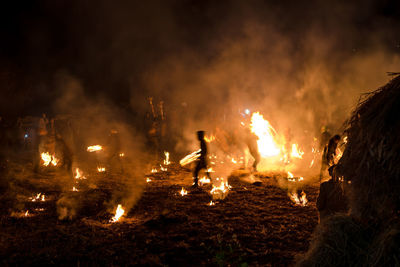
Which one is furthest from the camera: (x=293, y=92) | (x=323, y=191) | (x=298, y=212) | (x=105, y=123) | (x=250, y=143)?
(x=105, y=123)

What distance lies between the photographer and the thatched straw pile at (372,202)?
6.04 feet

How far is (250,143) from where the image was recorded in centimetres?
1223

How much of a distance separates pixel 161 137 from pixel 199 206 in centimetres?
1506

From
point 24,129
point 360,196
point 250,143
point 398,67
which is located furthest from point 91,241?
point 24,129

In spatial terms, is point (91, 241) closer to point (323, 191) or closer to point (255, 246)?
point (255, 246)

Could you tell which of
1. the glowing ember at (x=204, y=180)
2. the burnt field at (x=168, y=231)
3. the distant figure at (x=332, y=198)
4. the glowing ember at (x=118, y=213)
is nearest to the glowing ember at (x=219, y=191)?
the burnt field at (x=168, y=231)

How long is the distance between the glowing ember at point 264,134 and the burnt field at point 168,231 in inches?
203

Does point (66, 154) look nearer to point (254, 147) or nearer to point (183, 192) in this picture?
point (183, 192)

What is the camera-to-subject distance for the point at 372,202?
1.99 meters

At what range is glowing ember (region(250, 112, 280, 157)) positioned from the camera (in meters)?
13.4

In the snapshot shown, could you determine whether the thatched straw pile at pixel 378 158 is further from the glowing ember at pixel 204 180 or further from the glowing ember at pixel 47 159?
the glowing ember at pixel 47 159

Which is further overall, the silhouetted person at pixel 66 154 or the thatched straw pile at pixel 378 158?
the silhouetted person at pixel 66 154

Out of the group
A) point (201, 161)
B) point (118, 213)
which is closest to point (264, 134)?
point (201, 161)

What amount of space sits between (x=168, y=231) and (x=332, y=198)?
3.80 metres
